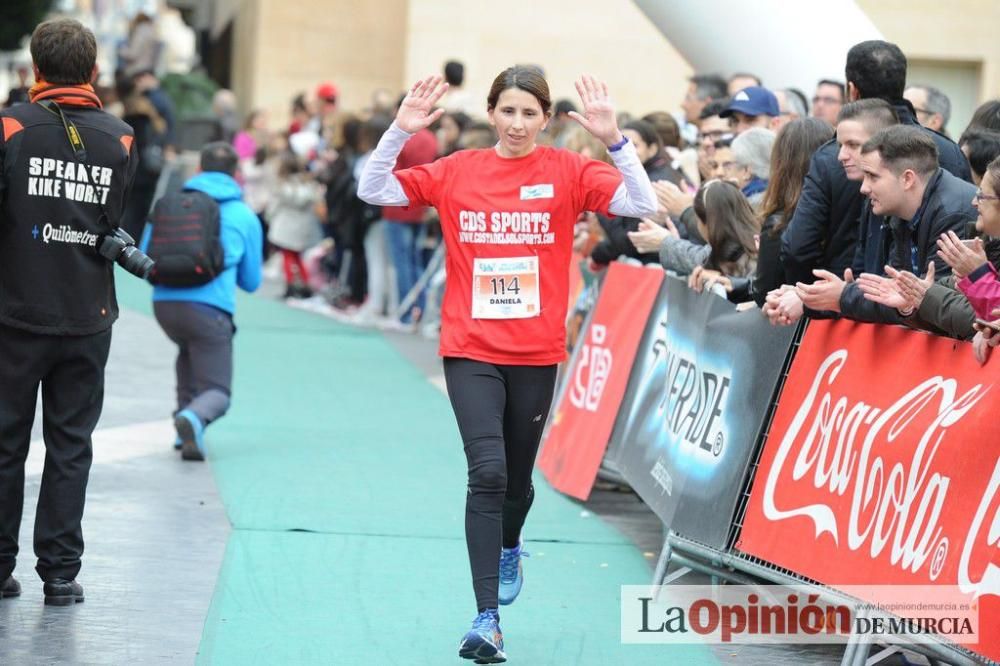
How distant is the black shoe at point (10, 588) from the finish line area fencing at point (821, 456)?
265 cm

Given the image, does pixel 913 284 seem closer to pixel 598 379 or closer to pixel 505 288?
pixel 505 288

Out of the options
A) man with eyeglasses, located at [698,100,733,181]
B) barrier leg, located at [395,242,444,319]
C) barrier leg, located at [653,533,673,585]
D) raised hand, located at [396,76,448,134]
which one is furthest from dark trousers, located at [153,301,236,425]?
barrier leg, located at [395,242,444,319]

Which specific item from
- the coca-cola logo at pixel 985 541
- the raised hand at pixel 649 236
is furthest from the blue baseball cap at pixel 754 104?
the coca-cola logo at pixel 985 541

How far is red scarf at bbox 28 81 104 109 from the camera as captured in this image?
6594mm

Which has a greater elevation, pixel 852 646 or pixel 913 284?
pixel 913 284

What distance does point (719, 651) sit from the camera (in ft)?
21.7

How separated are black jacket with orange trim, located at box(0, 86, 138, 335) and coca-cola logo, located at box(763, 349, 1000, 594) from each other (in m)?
2.74

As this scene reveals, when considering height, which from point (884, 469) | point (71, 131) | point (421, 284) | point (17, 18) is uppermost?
point (71, 131)

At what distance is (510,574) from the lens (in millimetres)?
6707

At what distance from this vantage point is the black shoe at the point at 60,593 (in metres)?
6.65

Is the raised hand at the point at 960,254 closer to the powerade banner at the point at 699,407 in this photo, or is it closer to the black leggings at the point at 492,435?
the powerade banner at the point at 699,407

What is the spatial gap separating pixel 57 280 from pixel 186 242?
3.80m

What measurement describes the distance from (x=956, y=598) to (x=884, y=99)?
303 centimetres

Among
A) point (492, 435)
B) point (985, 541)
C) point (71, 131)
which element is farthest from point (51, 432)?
point (985, 541)
